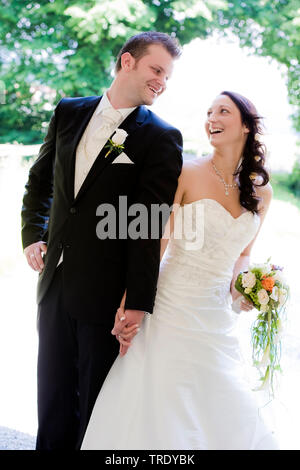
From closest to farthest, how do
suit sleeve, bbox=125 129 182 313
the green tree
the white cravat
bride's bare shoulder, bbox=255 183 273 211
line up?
suit sleeve, bbox=125 129 182 313 < the white cravat < bride's bare shoulder, bbox=255 183 273 211 < the green tree

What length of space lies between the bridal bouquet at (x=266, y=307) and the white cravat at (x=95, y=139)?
0.78 meters

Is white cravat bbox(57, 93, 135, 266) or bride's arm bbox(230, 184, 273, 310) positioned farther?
Result: bride's arm bbox(230, 184, 273, 310)

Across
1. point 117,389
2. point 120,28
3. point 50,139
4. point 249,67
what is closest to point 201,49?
point 249,67

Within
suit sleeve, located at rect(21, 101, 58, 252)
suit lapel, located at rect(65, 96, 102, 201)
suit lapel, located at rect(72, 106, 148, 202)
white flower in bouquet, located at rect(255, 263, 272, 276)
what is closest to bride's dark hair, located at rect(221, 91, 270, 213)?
white flower in bouquet, located at rect(255, 263, 272, 276)

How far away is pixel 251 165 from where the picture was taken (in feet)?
6.88

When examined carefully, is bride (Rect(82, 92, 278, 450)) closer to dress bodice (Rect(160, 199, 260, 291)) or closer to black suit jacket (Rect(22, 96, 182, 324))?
dress bodice (Rect(160, 199, 260, 291))

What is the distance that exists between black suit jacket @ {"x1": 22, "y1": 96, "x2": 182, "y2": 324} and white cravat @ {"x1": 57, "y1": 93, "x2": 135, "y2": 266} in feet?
0.09

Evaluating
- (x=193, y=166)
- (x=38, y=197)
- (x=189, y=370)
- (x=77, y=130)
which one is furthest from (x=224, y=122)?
(x=189, y=370)

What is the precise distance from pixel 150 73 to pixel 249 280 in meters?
0.90

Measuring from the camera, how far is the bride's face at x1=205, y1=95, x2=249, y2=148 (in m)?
1.99

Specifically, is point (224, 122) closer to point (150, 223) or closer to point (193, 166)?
point (193, 166)

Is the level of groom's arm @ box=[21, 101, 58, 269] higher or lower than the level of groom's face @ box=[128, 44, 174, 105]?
lower

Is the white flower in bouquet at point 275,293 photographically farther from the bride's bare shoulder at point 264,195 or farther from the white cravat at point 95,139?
the white cravat at point 95,139

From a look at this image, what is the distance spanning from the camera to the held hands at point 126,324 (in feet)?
5.81
